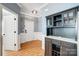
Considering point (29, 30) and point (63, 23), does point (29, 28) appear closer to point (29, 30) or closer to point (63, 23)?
point (29, 30)

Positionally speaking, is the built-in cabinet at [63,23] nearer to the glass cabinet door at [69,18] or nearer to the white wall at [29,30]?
the glass cabinet door at [69,18]

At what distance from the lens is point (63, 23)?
2.13m

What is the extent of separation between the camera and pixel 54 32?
232 centimetres

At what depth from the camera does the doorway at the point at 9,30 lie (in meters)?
2.00

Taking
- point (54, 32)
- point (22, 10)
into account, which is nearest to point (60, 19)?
point (54, 32)

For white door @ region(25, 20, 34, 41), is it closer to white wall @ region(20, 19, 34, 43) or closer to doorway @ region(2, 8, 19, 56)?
white wall @ region(20, 19, 34, 43)

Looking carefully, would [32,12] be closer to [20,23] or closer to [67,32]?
[20,23]

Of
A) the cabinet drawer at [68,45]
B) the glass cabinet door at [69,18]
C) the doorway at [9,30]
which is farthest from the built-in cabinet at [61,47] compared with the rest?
the doorway at [9,30]

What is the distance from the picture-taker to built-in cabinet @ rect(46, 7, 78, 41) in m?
1.88

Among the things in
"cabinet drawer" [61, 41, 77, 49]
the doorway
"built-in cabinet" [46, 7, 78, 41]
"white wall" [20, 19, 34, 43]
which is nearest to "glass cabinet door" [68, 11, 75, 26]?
"built-in cabinet" [46, 7, 78, 41]

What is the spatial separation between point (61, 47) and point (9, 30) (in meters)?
1.15

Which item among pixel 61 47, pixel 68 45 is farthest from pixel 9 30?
pixel 68 45

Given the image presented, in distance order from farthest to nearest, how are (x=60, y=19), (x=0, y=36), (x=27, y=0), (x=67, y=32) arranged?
(x=60, y=19), (x=67, y=32), (x=0, y=36), (x=27, y=0)

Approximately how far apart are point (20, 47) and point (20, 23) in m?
0.53
